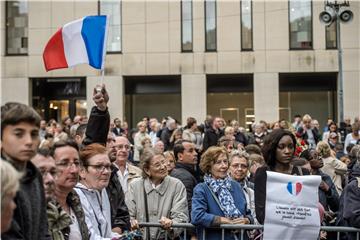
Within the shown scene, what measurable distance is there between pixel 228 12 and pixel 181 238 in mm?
23933

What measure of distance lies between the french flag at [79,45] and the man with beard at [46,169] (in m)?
3.29

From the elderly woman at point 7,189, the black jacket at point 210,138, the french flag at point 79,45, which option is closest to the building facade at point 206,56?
the black jacket at point 210,138

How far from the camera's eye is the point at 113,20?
30281 mm

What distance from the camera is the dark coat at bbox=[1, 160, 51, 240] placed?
11.9 feet

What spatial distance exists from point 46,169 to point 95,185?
1.04 metres

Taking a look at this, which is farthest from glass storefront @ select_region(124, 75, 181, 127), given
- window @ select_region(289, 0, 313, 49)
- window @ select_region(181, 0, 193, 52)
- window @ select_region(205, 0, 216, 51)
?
window @ select_region(289, 0, 313, 49)

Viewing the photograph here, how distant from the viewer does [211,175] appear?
6652 millimetres

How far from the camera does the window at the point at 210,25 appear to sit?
97.8 ft

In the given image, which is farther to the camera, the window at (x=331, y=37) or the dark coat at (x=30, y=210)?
the window at (x=331, y=37)

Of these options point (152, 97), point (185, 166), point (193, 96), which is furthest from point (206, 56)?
point (185, 166)

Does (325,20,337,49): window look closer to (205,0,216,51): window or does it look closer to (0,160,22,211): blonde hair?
(205,0,216,51): window

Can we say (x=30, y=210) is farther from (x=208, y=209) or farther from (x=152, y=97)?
(x=152, y=97)

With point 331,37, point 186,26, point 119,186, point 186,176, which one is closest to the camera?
point 119,186

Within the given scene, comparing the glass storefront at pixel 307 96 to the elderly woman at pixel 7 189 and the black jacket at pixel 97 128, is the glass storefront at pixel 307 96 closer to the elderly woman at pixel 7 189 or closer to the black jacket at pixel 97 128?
the black jacket at pixel 97 128
